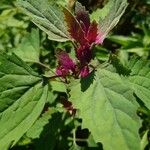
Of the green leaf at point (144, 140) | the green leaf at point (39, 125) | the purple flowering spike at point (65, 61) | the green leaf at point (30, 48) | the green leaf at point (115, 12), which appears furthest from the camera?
the green leaf at point (144, 140)

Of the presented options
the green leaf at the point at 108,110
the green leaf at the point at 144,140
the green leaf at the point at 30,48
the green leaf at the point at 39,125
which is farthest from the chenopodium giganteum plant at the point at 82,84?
the green leaf at the point at 144,140

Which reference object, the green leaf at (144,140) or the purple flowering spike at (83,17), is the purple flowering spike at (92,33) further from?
the green leaf at (144,140)

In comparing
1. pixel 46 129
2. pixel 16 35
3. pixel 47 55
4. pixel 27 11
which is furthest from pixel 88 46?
pixel 16 35

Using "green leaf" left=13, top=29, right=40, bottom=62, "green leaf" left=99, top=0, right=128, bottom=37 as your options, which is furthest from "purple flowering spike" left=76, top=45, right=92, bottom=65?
"green leaf" left=13, top=29, right=40, bottom=62

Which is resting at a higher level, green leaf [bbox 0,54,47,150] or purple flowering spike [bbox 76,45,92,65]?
purple flowering spike [bbox 76,45,92,65]

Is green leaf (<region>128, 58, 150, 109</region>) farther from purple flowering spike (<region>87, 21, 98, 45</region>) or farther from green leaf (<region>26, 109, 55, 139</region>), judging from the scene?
green leaf (<region>26, 109, 55, 139</region>)

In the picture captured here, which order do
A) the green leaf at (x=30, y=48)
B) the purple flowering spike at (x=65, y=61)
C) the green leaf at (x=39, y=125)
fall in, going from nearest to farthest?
the purple flowering spike at (x=65, y=61)
the green leaf at (x=39, y=125)
the green leaf at (x=30, y=48)

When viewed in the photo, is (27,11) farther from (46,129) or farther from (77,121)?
Answer: (77,121)
